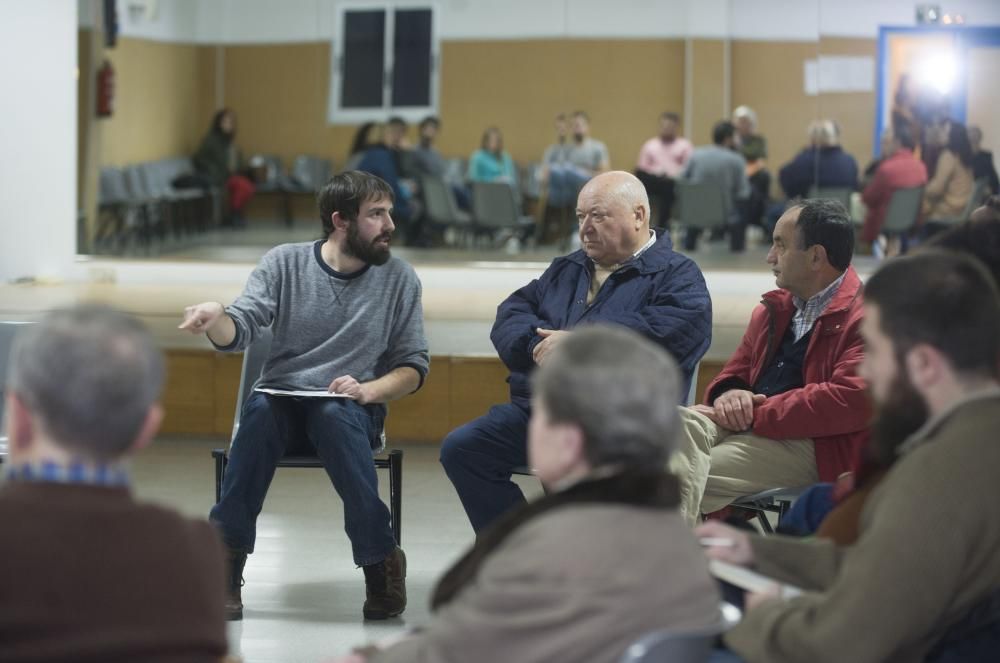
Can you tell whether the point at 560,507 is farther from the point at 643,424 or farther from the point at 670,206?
the point at 670,206

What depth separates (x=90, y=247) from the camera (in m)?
9.38

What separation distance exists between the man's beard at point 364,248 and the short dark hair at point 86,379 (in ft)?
8.15

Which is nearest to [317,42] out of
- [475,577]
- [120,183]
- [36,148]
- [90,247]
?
[120,183]

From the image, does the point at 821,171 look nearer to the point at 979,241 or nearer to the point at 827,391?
the point at 827,391

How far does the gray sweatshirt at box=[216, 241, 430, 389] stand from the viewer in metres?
4.15

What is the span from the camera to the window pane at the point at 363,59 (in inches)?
435

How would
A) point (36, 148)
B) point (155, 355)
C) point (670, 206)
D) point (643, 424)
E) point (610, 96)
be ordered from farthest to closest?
point (610, 96) < point (670, 206) < point (36, 148) < point (643, 424) < point (155, 355)

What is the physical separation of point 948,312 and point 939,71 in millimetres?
8076

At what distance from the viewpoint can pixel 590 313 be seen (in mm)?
4137

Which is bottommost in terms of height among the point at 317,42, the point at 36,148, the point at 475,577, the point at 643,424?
the point at 475,577

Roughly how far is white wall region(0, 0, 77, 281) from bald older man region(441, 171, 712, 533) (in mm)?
4415

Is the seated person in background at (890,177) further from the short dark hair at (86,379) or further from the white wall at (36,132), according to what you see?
the short dark hair at (86,379)

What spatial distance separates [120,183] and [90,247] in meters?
1.70

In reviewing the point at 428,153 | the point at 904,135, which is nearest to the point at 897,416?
the point at 904,135
